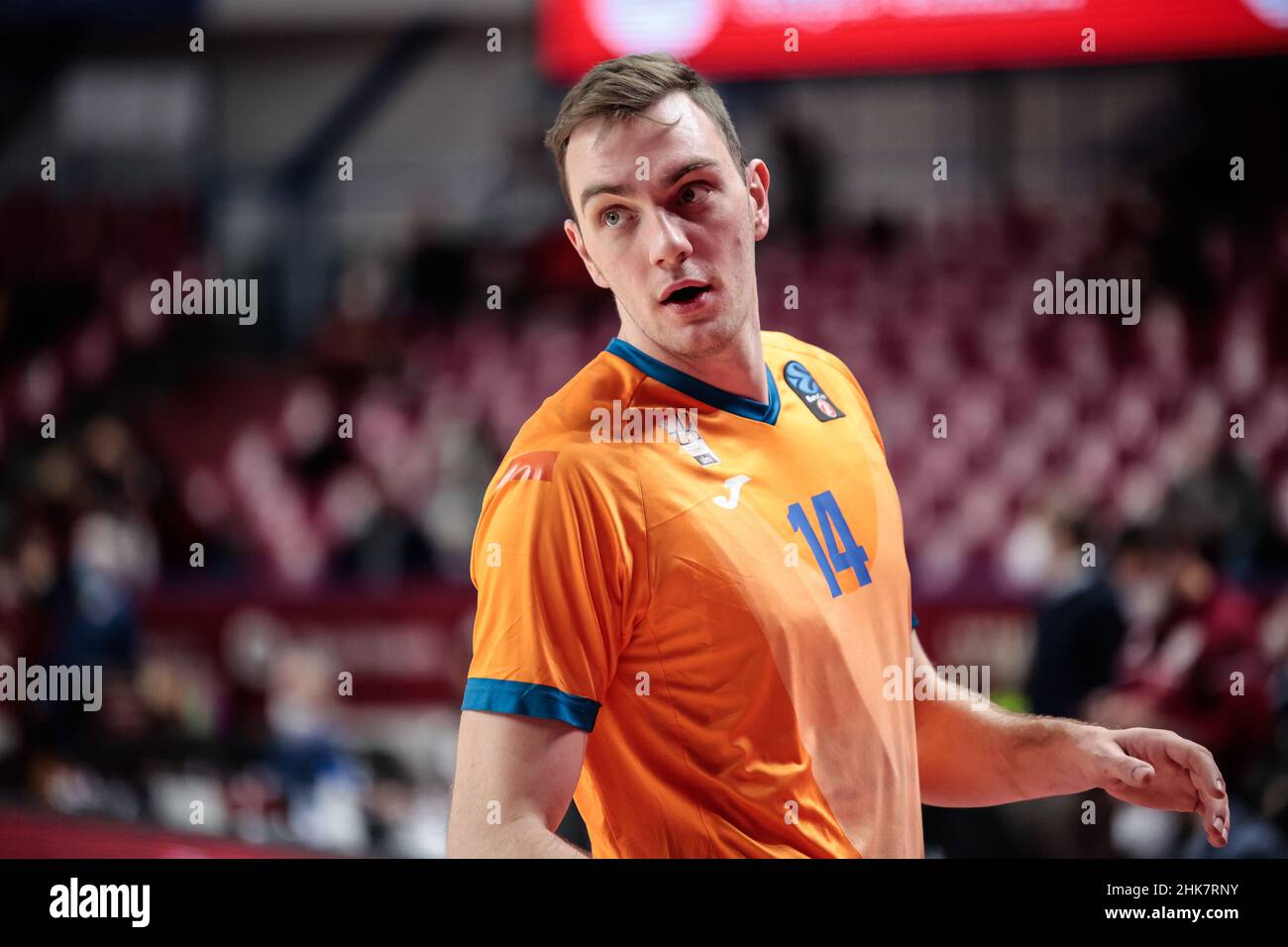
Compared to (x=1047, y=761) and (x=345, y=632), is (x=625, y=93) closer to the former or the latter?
(x=1047, y=761)

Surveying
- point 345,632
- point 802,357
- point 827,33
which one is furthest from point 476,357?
point 802,357

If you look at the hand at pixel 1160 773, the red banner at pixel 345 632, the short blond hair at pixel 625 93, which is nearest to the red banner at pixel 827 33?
the red banner at pixel 345 632

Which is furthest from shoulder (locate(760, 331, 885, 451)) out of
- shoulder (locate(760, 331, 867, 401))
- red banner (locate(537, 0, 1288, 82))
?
red banner (locate(537, 0, 1288, 82))

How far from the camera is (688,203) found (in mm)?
1905

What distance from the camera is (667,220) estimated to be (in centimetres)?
187

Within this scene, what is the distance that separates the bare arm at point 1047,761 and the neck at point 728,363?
45 cm

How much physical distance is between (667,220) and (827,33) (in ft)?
23.2

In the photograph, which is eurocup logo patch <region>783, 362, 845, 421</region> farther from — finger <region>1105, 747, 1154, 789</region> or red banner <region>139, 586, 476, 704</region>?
red banner <region>139, 586, 476, 704</region>

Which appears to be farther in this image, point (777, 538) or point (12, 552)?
point (12, 552)

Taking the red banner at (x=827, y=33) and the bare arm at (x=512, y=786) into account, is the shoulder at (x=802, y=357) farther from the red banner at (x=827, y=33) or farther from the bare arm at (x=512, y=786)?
the red banner at (x=827, y=33)

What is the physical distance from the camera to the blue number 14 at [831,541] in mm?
1889

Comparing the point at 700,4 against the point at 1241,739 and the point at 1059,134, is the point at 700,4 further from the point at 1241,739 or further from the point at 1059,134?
the point at 1241,739
